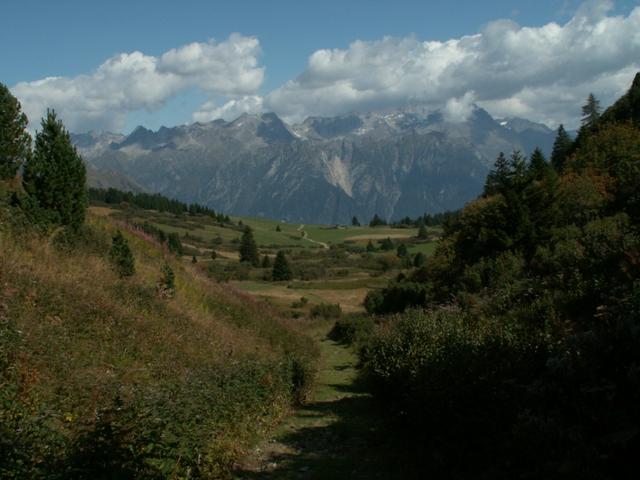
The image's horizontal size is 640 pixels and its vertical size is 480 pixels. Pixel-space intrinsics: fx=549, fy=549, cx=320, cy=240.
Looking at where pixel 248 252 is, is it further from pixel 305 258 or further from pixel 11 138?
pixel 11 138

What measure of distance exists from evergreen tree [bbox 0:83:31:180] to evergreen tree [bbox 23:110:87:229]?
1411mm

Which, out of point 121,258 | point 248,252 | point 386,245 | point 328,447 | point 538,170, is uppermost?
point 538,170

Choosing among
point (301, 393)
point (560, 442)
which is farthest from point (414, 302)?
point (560, 442)

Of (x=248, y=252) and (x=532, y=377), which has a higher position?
(x=532, y=377)

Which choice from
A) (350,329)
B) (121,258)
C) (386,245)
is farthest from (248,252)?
(121,258)

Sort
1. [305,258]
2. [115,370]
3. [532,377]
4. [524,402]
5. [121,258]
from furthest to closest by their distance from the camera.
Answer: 1. [305,258]
2. [121,258]
3. [115,370]
4. [532,377]
5. [524,402]

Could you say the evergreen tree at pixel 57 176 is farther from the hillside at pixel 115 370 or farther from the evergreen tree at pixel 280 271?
the evergreen tree at pixel 280 271

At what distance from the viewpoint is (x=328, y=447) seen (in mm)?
10625

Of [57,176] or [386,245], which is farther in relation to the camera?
[386,245]

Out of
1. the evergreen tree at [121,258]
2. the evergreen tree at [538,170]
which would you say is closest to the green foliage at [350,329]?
the evergreen tree at [538,170]

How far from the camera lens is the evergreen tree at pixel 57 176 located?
14.2 metres

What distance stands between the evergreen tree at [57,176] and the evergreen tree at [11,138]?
141 centimetres

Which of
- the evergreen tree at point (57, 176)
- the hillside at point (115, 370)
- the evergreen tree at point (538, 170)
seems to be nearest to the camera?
the hillside at point (115, 370)

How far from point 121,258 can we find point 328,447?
7.85m
